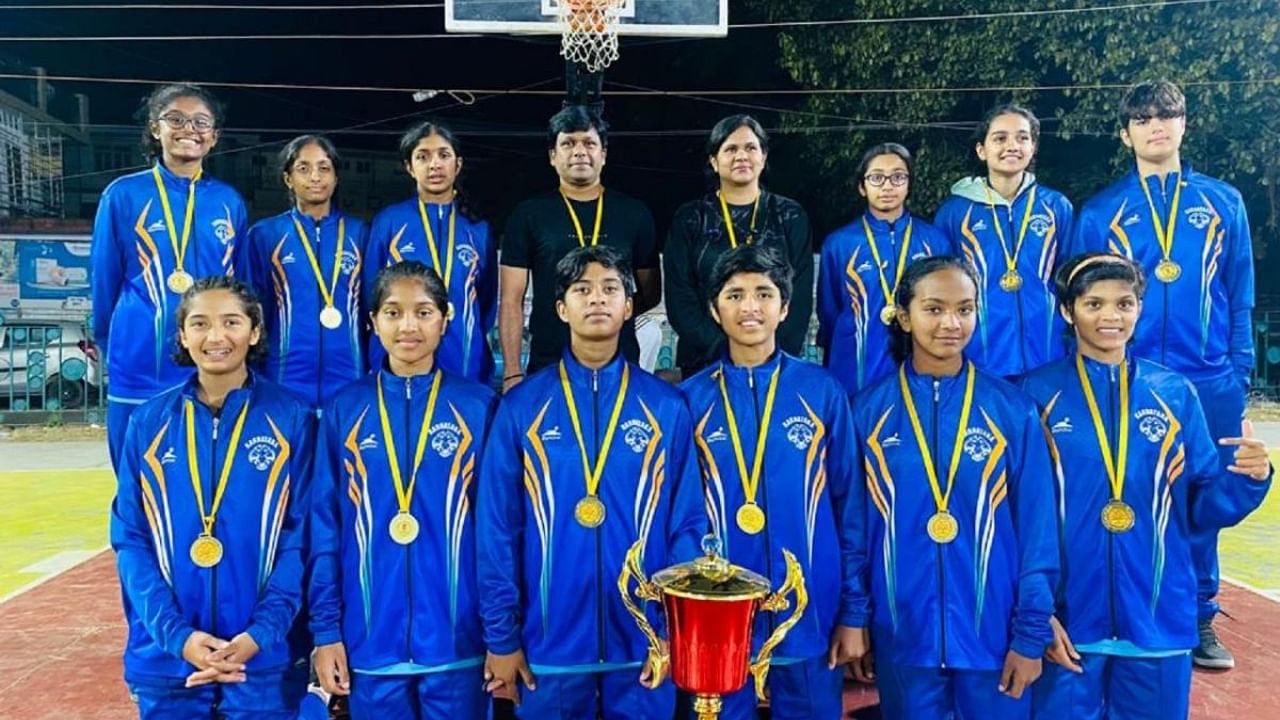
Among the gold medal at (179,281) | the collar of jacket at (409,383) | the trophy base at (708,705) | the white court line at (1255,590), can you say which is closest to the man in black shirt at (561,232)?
the collar of jacket at (409,383)

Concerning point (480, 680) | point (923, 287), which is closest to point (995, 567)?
point (923, 287)

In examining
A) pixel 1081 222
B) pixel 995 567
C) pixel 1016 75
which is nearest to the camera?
pixel 995 567

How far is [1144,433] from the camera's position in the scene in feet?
8.66

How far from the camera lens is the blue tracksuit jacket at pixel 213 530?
8.51 feet

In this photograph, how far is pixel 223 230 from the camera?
3.40 metres

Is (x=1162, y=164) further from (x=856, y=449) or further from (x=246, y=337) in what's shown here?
(x=246, y=337)

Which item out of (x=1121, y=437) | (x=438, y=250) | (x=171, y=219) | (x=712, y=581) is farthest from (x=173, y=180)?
(x=1121, y=437)

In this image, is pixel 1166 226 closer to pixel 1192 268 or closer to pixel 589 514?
pixel 1192 268

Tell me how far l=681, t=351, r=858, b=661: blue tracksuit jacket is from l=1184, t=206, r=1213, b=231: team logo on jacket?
1663 mm

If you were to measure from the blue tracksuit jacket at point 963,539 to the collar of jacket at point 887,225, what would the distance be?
108 centimetres

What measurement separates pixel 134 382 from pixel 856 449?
7.81ft

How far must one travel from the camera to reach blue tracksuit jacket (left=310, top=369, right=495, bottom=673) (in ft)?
8.55

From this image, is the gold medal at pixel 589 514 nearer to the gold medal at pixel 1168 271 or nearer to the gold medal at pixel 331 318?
the gold medal at pixel 331 318

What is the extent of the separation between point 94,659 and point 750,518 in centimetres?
318
